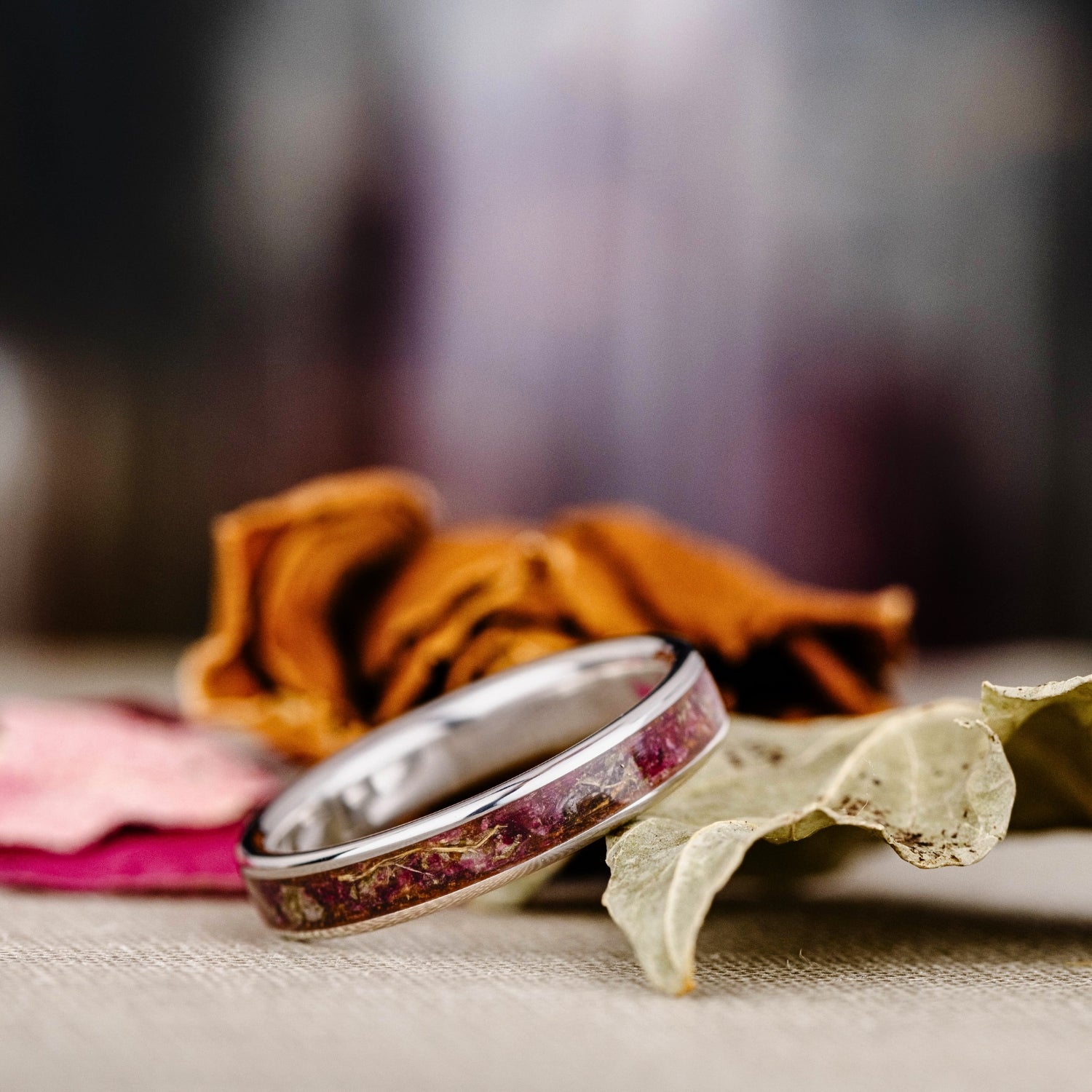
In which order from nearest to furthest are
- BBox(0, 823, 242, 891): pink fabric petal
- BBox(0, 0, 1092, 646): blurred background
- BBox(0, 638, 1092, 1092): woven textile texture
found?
BBox(0, 638, 1092, 1092): woven textile texture
BBox(0, 823, 242, 891): pink fabric petal
BBox(0, 0, 1092, 646): blurred background

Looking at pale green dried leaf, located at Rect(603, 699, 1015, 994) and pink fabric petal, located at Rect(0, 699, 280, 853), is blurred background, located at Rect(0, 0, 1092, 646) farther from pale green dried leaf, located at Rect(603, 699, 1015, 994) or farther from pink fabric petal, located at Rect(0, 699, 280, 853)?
pale green dried leaf, located at Rect(603, 699, 1015, 994)

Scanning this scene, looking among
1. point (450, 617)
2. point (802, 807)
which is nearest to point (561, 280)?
point (450, 617)

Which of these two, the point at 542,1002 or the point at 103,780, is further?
the point at 103,780

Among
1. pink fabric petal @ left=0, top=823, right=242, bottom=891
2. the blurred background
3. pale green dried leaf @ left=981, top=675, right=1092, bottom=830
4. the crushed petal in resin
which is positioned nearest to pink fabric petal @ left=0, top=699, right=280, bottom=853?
pink fabric petal @ left=0, top=823, right=242, bottom=891

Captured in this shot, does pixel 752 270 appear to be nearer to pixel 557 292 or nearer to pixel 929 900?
pixel 557 292

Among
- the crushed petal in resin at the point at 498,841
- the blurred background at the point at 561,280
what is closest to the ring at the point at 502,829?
the crushed petal in resin at the point at 498,841

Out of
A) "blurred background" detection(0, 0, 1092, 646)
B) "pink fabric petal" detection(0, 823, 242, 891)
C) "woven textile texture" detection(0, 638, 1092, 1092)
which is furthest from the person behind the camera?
"blurred background" detection(0, 0, 1092, 646)

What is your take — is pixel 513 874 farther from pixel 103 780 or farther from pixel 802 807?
pixel 103 780

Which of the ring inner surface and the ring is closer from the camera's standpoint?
the ring
